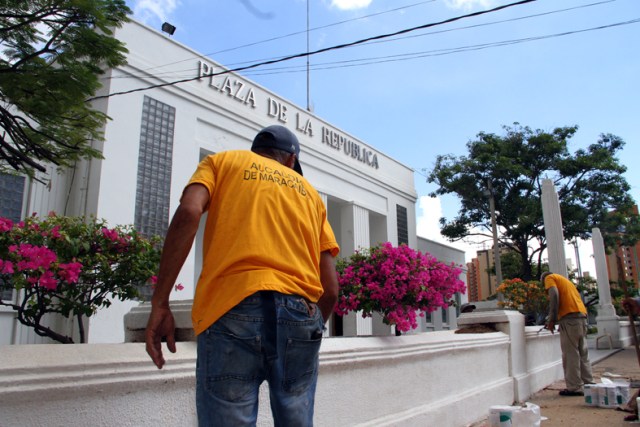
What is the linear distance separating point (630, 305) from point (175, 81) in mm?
8182

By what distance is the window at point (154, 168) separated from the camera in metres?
8.59

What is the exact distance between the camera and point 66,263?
13.0 ft

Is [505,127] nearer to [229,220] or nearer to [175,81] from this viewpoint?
[175,81]

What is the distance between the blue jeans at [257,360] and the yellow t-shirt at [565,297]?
20.7ft

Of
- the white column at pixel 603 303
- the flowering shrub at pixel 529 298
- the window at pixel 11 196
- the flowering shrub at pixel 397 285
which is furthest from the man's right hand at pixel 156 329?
the white column at pixel 603 303

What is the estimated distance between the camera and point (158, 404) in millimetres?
2357

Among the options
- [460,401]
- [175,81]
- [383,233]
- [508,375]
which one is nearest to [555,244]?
[383,233]

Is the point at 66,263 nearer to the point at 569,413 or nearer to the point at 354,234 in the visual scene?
the point at 569,413

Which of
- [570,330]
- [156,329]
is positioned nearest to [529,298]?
[570,330]

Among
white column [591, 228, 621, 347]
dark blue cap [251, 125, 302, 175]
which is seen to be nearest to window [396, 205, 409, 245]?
white column [591, 228, 621, 347]

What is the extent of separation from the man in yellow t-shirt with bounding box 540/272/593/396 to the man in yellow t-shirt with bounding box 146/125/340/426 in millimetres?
6151

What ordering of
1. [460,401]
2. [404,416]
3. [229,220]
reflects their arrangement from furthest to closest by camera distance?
[460,401] → [404,416] → [229,220]

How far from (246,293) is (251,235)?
21 centimetres

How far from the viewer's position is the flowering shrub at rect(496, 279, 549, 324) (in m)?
10.2
